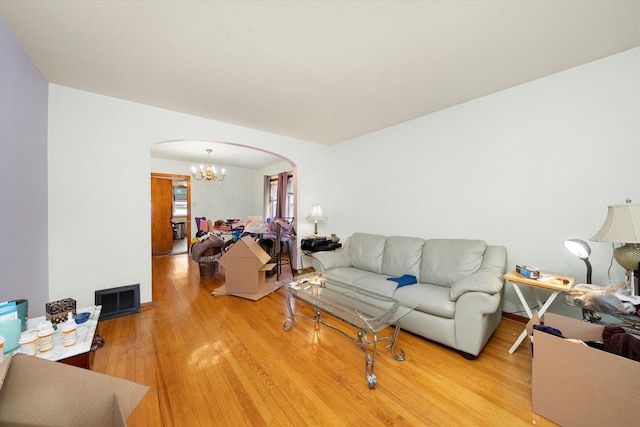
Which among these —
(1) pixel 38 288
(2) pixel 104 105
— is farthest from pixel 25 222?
(2) pixel 104 105

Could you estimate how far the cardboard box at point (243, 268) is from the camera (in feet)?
10.6

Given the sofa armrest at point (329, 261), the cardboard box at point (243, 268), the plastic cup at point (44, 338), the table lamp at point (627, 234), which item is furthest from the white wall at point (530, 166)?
the plastic cup at point (44, 338)

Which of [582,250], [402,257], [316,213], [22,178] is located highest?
[22,178]

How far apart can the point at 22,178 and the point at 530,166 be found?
15.1 ft

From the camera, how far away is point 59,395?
58 centimetres

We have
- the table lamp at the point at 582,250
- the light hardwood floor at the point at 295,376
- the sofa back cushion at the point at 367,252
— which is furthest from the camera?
the sofa back cushion at the point at 367,252

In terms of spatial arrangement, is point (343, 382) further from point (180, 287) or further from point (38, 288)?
point (180, 287)

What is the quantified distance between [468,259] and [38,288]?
418 cm

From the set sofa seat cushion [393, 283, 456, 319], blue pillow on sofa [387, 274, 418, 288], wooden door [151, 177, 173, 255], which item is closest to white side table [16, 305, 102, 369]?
sofa seat cushion [393, 283, 456, 319]

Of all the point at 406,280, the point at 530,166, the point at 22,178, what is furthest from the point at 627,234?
the point at 22,178

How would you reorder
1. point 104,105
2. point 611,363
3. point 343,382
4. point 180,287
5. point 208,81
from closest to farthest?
point 611,363 → point 343,382 → point 208,81 → point 104,105 → point 180,287

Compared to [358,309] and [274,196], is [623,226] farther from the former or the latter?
[274,196]

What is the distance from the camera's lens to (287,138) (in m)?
4.14

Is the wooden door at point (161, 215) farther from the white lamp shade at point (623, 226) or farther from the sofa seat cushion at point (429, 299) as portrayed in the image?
the white lamp shade at point (623, 226)
